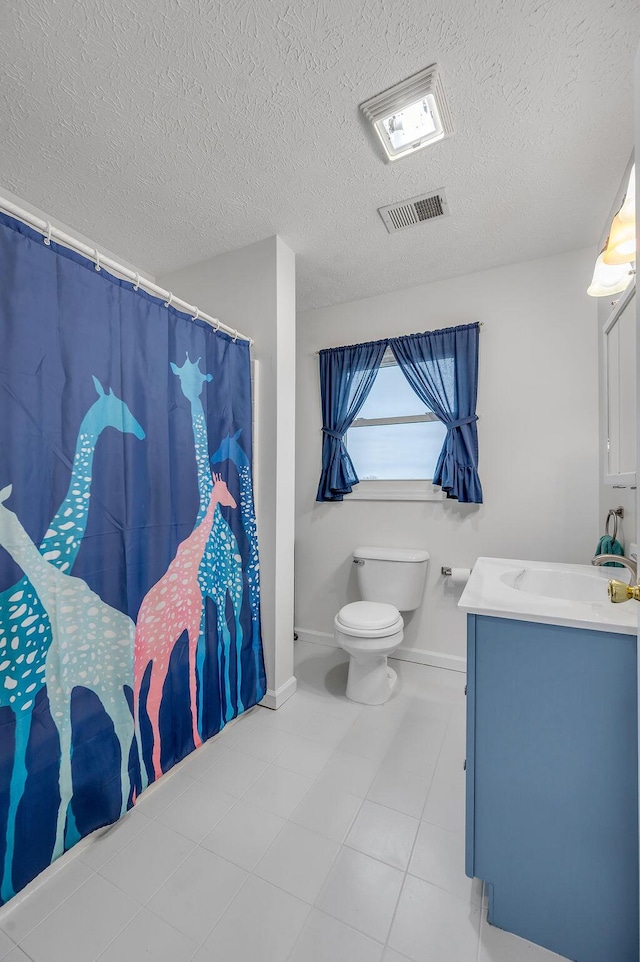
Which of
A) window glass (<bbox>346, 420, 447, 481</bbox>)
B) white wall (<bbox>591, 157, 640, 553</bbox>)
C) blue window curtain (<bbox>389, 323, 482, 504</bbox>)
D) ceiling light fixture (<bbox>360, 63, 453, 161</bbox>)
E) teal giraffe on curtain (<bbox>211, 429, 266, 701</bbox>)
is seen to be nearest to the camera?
ceiling light fixture (<bbox>360, 63, 453, 161</bbox>)

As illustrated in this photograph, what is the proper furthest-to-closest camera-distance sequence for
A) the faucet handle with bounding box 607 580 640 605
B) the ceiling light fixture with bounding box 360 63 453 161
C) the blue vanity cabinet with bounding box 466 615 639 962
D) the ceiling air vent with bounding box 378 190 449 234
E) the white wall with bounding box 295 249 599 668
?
the white wall with bounding box 295 249 599 668 → the ceiling air vent with bounding box 378 190 449 234 → the ceiling light fixture with bounding box 360 63 453 161 → the blue vanity cabinet with bounding box 466 615 639 962 → the faucet handle with bounding box 607 580 640 605

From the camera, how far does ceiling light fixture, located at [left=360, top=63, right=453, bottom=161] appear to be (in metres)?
1.24

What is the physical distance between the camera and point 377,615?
81.2 inches

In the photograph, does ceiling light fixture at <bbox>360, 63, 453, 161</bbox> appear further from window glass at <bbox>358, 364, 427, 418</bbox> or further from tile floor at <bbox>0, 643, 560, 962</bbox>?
tile floor at <bbox>0, 643, 560, 962</bbox>

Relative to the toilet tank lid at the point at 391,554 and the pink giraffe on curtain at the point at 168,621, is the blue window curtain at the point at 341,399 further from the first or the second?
the pink giraffe on curtain at the point at 168,621

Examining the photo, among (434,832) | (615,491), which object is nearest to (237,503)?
(434,832)

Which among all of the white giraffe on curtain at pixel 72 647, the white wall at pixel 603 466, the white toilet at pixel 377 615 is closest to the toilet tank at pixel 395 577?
the white toilet at pixel 377 615

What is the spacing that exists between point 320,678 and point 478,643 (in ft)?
4.98

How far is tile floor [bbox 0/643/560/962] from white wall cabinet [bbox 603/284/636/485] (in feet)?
4.36

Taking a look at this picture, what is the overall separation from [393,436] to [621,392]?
4.24 feet

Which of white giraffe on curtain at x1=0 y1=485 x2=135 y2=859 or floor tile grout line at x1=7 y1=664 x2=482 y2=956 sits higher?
white giraffe on curtain at x1=0 y1=485 x2=135 y2=859

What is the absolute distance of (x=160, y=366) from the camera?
153 cm

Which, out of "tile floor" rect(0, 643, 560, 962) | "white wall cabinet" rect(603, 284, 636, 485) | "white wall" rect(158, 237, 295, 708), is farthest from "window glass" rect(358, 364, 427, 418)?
"tile floor" rect(0, 643, 560, 962)

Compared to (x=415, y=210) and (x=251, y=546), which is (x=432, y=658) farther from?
(x=415, y=210)
